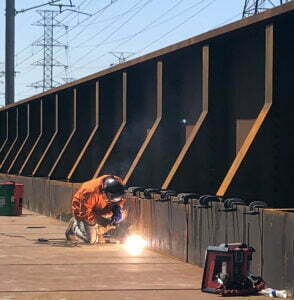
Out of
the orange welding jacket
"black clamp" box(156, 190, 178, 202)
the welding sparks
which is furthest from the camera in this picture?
the orange welding jacket

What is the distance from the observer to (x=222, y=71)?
15.0m

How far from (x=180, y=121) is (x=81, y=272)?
5.88 m

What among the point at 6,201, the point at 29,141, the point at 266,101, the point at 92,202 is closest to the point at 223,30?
the point at 266,101

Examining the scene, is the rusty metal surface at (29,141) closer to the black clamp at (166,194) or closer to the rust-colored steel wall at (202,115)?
the rust-colored steel wall at (202,115)

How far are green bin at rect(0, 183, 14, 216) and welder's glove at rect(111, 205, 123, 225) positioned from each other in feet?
31.0

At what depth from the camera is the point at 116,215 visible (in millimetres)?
16703

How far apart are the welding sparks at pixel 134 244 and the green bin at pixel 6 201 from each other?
9.54m

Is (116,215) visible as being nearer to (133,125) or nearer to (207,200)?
(207,200)

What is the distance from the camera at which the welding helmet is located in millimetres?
16406

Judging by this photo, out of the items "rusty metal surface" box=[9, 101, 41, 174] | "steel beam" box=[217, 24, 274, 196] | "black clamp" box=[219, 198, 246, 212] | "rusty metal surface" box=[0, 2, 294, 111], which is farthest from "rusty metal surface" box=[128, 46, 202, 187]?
"rusty metal surface" box=[9, 101, 41, 174]

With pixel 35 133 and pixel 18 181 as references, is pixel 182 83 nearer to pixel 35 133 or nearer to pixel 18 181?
pixel 18 181

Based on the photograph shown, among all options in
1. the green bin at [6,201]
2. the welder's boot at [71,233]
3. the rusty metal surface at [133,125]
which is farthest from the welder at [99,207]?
the green bin at [6,201]

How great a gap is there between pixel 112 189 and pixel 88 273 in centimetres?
414

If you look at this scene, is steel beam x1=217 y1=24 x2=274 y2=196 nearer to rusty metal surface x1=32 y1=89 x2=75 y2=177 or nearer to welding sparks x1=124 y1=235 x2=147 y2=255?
welding sparks x1=124 y1=235 x2=147 y2=255
